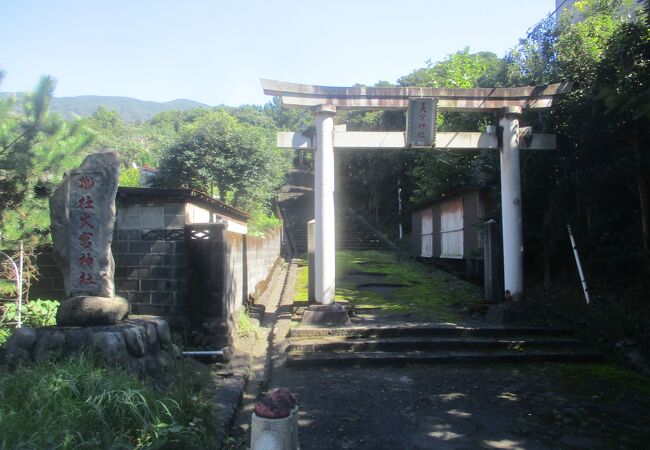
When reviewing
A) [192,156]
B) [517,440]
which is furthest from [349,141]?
[192,156]

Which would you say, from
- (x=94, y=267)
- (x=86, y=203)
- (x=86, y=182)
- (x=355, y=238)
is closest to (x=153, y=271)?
(x=94, y=267)

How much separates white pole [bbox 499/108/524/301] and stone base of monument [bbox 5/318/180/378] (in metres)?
7.04

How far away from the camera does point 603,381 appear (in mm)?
6305

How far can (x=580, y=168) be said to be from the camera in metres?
9.18

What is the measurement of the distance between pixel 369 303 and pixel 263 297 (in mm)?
3059

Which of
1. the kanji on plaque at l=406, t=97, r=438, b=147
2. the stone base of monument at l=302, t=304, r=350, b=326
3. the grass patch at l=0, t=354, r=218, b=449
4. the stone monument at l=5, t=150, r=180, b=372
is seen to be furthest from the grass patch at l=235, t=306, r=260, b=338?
the kanji on plaque at l=406, t=97, r=438, b=147

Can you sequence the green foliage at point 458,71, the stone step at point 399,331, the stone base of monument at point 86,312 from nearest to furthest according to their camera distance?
the stone base of monument at point 86,312 < the stone step at point 399,331 < the green foliage at point 458,71

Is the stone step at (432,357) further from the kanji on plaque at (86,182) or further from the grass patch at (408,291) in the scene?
the kanji on plaque at (86,182)

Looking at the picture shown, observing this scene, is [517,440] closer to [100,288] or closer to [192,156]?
[100,288]

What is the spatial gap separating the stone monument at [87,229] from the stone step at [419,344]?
314 cm

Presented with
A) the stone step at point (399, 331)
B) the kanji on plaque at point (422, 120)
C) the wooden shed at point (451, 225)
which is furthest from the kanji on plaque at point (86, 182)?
the wooden shed at point (451, 225)

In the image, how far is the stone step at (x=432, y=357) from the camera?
23.2ft

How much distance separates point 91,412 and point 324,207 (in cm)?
613

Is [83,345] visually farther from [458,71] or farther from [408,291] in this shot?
[458,71]
